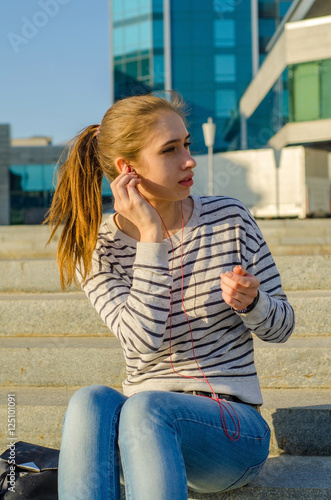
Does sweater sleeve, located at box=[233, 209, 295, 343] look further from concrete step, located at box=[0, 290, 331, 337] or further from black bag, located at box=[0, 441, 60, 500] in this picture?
concrete step, located at box=[0, 290, 331, 337]

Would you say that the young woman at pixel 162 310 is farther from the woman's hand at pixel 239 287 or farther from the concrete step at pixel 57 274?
the concrete step at pixel 57 274

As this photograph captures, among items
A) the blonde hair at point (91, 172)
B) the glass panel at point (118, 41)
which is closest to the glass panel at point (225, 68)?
the glass panel at point (118, 41)

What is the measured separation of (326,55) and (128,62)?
2677cm

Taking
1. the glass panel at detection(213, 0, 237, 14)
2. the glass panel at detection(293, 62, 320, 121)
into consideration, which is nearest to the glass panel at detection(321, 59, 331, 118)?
the glass panel at detection(293, 62, 320, 121)

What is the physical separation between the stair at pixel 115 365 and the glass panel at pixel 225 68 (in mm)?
41417

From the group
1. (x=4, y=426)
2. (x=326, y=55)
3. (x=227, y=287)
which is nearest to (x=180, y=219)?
(x=227, y=287)

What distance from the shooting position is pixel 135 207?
216cm

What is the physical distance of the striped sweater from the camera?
2035 mm

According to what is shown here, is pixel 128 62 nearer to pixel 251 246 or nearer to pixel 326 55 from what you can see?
pixel 326 55

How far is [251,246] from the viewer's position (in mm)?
2217

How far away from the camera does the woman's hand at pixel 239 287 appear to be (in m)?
1.92

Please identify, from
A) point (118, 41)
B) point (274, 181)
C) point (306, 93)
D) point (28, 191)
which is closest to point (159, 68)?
point (118, 41)

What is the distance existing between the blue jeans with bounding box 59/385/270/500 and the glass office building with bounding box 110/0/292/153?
1611 inches

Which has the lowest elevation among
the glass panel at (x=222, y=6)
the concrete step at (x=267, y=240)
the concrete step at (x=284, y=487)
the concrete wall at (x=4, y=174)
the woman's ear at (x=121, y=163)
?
the concrete step at (x=284, y=487)
